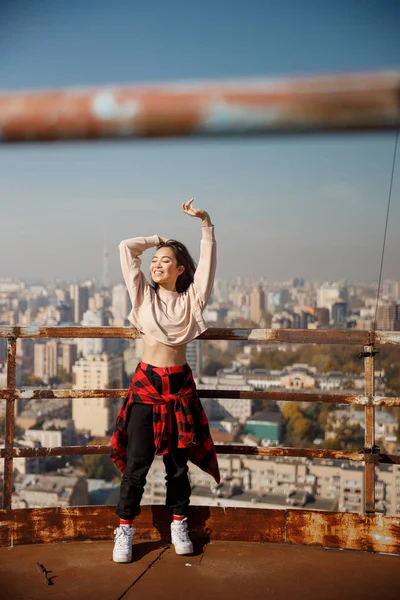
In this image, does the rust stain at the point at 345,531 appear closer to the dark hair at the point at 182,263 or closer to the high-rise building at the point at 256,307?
the dark hair at the point at 182,263

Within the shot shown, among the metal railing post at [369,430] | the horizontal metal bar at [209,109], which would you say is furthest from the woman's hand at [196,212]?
the horizontal metal bar at [209,109]

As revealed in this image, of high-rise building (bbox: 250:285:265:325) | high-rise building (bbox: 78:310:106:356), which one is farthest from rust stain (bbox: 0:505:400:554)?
high-rise building (bbox: 250:285:265:325)

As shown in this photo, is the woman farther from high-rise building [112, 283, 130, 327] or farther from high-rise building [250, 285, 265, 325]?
high-rise building [250, 285, 265, 325]

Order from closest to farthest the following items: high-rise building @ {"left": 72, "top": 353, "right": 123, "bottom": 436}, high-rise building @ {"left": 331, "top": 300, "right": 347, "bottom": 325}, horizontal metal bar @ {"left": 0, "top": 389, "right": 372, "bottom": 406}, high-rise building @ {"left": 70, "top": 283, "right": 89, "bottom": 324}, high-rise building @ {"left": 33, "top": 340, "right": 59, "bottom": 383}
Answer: horizontal metal bar @ {"left": 0, "top": 389, "right": 372, "bottom": 406} → high-rise building @ {"left": 331, "top": 300, "right": 347, "bottom": 325} → high-rise building @ {"left": 72, "top": 353, "right": 123, "bottom": 436} → high-rise building @ {"left": 70, "top": 283, "right": 89, "bottom": 324} → high-rise building @ {"left": 33, "top": 340, "right": 59, "bottom": 383}

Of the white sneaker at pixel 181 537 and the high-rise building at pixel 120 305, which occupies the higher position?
the high-rise building at pixel 120 305

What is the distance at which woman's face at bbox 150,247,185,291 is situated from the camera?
10.2ft

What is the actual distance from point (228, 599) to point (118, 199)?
64.3 metres

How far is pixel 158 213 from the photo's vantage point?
57.9 metres

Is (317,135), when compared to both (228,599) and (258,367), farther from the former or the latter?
(258,367)

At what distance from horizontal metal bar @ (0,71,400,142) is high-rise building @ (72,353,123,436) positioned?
26.8m

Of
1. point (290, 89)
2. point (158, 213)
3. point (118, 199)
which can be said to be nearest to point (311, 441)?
point (158, 213)

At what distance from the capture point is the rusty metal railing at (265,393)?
10.2ft

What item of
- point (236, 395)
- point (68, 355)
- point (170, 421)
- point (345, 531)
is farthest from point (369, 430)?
point (68, 355)

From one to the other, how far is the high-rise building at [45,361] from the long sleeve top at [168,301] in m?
29.1
